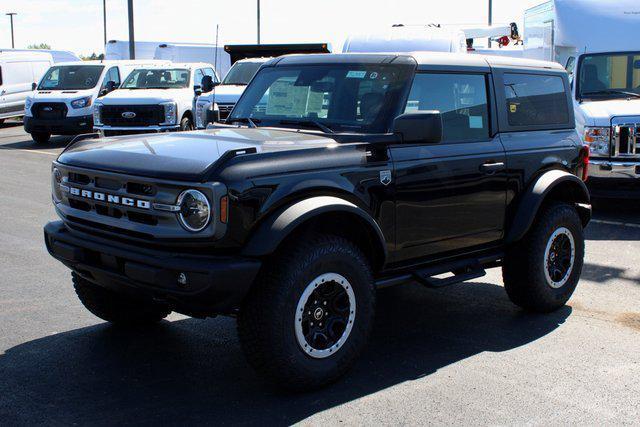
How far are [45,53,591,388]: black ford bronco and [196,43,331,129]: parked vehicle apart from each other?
9.30 m

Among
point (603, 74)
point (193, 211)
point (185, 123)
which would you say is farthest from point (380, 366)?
point (185, 123)

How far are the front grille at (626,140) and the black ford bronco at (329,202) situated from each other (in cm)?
417

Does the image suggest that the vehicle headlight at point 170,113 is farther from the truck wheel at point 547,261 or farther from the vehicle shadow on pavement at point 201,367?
the truck wheel at point 547,261

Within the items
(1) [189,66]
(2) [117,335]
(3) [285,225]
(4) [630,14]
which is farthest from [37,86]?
(3) [285,225]

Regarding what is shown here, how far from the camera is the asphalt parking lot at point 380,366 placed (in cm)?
425

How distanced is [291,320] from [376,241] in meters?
0.81

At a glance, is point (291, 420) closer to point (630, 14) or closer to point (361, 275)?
point (361, 275)

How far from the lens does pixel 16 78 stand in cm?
2541

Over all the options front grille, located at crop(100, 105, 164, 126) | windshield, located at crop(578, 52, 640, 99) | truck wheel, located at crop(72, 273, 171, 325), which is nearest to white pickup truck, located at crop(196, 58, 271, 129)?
front grille, located at crop(100, 105, 164, 126)

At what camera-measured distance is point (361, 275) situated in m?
4.64

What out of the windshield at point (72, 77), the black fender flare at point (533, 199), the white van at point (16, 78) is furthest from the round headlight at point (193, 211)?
the white van at point (16, 78)

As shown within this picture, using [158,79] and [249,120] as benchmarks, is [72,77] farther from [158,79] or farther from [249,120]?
[249,120]

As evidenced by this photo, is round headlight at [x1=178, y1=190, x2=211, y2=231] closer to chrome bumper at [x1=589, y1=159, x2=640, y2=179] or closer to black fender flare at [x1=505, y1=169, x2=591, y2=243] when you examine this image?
→ black fender flare at [x1=505, y1=169, x2=591, y2=243]

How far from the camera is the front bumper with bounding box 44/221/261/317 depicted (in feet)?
13.3
